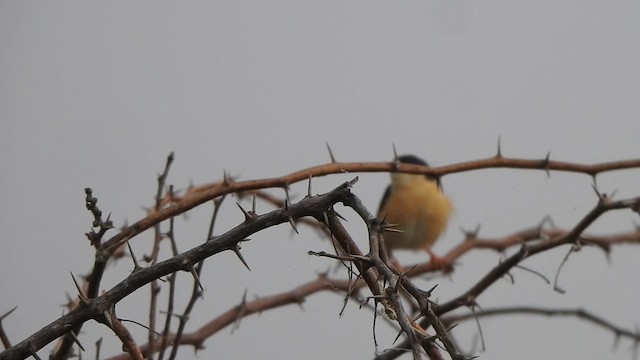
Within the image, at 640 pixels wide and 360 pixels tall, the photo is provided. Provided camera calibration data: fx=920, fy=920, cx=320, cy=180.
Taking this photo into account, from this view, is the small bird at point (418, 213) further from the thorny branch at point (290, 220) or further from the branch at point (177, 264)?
the branch at point (177, 264)

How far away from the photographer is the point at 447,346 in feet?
2.80

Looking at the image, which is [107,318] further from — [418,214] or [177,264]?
[418,214]

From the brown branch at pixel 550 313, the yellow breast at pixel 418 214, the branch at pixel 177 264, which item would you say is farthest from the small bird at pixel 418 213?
the branch at pixel 177 264

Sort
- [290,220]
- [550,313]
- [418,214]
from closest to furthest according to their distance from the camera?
1. [290,220]
2. [550,313]
3. [418,214]

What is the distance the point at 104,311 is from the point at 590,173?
1.06 m

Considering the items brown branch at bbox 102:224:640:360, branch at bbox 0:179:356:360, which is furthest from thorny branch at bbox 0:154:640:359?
brown branch at bbox 102:224:640:360

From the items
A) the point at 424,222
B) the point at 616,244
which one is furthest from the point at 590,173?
the point at 424,222

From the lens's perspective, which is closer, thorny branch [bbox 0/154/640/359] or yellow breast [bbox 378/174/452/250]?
thorny branch [bbox 0/154/640/359]

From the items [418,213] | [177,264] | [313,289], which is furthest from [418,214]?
[177,264]

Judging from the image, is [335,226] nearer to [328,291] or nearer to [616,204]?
[616,204]

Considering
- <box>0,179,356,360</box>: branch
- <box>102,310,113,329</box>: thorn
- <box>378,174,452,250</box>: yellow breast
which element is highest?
<box>0,179,356,360</box>: branch

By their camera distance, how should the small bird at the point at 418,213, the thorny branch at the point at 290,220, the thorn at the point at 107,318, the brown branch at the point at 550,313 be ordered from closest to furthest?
the thorny branch at the point at 290,220
the thorn at the point at 107,318
the brown branch at the point at 550,313
the small bird at the point at 418,213

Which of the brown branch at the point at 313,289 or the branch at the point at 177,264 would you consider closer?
the branch at the point at 177,264

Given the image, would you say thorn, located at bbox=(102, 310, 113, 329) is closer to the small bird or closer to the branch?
the branch
